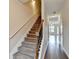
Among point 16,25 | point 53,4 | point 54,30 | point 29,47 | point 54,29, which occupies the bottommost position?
point 29,47

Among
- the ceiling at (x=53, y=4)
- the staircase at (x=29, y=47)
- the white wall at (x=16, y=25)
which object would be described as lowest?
the staircase at (x=29, y=47)

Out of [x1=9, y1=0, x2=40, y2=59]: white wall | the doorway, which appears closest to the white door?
the doorway

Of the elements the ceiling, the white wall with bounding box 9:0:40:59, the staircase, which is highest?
the ceiling

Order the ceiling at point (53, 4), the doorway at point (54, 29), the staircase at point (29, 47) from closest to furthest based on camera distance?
the staircase at point (29, 47)
the ceiling at point (53, 4)
the doorway at point (54, 29)

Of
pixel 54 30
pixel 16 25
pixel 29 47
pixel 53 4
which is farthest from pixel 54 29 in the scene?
pixel 16 25

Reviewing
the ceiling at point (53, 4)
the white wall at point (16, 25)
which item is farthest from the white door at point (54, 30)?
the white wall at point (16, 25)

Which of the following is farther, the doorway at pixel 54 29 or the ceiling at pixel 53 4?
the doorway at pixel 54 29

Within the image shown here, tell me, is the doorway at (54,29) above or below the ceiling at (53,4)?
below

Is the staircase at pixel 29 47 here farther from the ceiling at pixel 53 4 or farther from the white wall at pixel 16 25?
the ceiling at pixel 53 4

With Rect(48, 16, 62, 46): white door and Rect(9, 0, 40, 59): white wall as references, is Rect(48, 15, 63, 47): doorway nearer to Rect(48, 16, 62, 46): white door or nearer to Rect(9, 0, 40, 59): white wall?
Rect(48, 16, 62, 46): white door

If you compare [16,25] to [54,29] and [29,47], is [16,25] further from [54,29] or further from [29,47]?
[54,29]

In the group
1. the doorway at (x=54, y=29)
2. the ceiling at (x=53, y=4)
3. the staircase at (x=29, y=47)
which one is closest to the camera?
the staircase at (x=29, y=47)
